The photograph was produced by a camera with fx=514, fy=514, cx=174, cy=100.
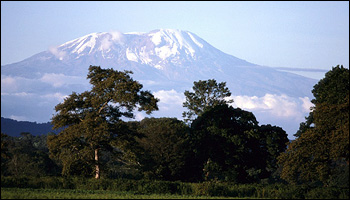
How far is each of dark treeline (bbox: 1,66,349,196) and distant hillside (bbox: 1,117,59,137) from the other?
105737 mm

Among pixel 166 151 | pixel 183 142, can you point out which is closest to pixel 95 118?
pixel 183 142

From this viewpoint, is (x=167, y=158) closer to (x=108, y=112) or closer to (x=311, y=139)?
(x=108, y=112)

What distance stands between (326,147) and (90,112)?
1732 centimetres

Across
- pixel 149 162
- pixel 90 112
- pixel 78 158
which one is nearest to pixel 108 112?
pixel 90 112

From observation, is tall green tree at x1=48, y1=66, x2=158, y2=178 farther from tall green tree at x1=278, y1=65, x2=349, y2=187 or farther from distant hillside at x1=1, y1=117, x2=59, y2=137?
distant hillside at x1=1, y1=117, x2=59, y2=137

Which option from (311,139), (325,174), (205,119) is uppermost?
(205,119)

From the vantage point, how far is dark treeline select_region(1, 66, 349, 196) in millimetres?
34906

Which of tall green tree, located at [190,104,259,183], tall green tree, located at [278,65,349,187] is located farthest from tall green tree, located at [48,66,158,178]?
tall green tree, located at [190,104,259,183]

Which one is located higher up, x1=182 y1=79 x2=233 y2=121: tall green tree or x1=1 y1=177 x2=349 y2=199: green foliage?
x1=182 y1=79 x2=233 y2=121: tall green tree

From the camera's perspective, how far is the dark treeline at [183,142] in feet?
115

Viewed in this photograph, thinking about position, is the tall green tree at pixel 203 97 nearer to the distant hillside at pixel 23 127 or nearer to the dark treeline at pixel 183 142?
the dark treeline at pixel 183 142

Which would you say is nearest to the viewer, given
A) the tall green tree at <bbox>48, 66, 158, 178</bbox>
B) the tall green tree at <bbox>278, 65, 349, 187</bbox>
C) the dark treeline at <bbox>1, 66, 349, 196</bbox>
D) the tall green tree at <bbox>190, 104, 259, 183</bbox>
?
the tall green tree at <bbox>278, 65, 349, 187</bbox>

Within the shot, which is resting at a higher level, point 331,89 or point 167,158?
point 331,89

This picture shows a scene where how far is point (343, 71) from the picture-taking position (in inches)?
1463
